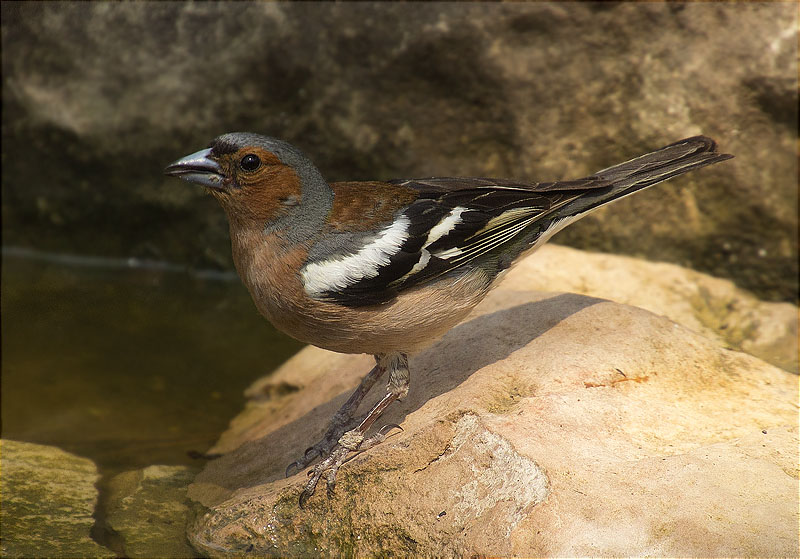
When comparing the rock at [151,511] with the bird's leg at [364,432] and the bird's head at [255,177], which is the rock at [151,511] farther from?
the bird's head at [255,177]

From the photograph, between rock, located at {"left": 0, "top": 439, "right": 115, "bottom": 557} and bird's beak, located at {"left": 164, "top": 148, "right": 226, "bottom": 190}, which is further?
bird's beak, located at {"left": 164, "top": 148, "right": 226, "bottom": 190}

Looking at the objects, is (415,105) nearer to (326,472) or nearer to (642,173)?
(642,173)

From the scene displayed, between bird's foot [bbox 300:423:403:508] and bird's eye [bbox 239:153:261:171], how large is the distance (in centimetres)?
144

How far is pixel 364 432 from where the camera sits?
13.5ft

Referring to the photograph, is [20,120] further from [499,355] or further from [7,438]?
[499,355]

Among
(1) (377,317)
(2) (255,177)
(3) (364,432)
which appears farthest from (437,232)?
(3) (364,432)

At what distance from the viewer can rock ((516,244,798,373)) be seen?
546cm

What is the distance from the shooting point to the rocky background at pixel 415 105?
6117mm

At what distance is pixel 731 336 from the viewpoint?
18.1ft

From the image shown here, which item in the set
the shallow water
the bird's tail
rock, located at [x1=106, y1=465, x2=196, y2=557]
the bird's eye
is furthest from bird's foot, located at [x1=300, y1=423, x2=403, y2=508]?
the bird's tail

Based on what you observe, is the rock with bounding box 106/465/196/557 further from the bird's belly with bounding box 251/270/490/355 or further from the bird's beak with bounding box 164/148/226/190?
the bird's beak with bounding box 164/148/226/190

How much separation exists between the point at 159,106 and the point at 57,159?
1.18 metres

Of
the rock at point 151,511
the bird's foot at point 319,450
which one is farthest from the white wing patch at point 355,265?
the rock at point 151,511

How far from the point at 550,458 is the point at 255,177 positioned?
1.99 m
